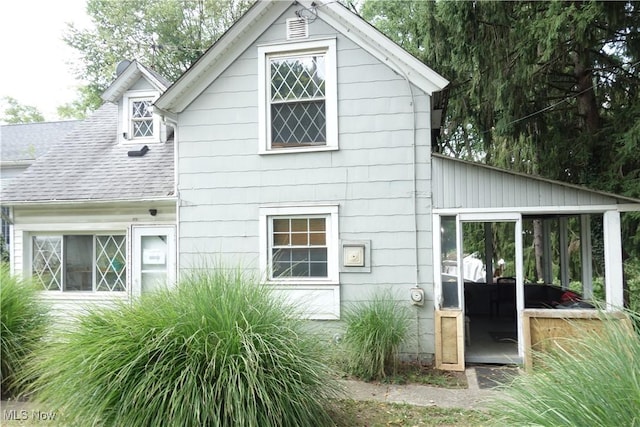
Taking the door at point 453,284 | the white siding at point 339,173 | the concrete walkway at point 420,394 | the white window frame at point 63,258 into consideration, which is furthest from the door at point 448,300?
the white window frame at point 63,258

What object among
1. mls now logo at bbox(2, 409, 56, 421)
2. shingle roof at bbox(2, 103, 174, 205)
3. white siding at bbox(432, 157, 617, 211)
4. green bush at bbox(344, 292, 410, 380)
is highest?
shingle roof at bbox(2, 103, 174, 205)

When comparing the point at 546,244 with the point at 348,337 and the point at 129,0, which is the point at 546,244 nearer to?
the point at 348,337

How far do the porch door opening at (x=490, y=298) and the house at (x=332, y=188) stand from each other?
106 mm

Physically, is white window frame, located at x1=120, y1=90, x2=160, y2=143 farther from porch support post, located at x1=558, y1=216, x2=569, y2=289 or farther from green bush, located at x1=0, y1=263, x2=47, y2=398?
porch support post, located at x1=558, y1=216, x2=569, y2=289

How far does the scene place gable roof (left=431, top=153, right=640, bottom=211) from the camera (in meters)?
6.32

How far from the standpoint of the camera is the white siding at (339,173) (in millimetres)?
6785

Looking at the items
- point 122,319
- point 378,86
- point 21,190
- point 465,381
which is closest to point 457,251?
point 465,381

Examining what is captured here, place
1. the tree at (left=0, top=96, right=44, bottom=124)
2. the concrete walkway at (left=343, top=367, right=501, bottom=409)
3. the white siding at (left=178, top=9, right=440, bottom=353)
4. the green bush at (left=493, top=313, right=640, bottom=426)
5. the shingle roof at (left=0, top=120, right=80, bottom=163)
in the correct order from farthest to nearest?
the tree at (left=0, top=96, right=44, bottom=124) → the shingle roof at (left=0, top=120, right=80, bottom=163) → the white siding at (left=178, top=9, right=440, bottom=353) → the concrete walkway at (left=343, top=367, right=501, bottom=409) → the green bush at (left=493, top=313, right=640, bottom=426)

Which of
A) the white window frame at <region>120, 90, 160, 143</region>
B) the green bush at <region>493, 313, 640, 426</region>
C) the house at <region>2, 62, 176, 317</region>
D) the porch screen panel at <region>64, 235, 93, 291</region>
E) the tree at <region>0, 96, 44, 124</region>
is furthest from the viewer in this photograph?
the tree at <region>0, 96, 44, 124</region>

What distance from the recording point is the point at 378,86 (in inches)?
272

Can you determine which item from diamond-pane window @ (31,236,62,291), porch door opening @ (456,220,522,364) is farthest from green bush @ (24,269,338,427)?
diamond-pane window @ (31,236,62,291)

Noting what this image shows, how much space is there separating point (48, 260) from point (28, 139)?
9290 millimetres

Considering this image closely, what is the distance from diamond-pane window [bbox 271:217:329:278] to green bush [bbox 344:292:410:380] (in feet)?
4.17

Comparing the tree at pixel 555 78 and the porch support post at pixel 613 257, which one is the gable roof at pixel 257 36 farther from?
the porch support post at pixel 613 257
